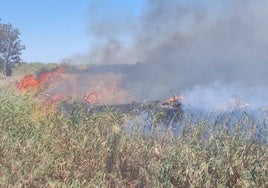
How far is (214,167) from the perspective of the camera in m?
5.67

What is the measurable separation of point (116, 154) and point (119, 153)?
5cm

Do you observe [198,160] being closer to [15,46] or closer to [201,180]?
[201,180]

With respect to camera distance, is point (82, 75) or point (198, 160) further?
point (82, 75)

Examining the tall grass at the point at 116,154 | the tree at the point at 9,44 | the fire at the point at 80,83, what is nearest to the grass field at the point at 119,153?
the tall grass at the point at 116,154

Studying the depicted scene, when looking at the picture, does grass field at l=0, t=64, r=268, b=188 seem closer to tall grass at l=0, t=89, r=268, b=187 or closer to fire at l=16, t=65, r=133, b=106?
tall grass at l=0, t=89, r=268, b=187

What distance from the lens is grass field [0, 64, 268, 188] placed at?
5.73m

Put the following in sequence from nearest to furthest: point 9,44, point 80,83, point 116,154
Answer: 1. point 116,154
2. point 80,83
3. point 9,44

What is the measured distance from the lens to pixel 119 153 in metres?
6.89

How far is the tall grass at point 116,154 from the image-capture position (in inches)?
226

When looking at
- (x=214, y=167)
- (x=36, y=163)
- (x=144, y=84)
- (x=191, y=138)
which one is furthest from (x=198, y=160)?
(x=144, y=84)

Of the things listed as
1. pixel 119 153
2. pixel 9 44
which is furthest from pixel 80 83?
pixel 9 44

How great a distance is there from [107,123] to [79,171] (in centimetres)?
121

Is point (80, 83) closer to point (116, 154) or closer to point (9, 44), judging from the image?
point (116, 154)

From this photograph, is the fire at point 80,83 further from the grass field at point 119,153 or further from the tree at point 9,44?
the tree at point 9,44
